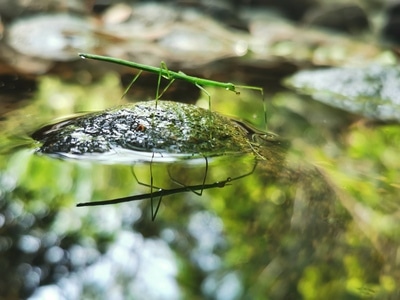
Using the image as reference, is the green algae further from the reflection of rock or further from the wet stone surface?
the reflection of rock

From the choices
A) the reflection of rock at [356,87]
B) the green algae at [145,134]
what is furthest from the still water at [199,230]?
the reflection of rock at [356,87]

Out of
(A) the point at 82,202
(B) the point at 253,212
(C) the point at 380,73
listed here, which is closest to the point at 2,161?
(A) the point at 82,202

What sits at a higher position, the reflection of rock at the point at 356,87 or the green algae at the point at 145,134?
the green algae at the point at 145,134

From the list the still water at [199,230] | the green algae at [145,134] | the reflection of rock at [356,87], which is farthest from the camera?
the reflection of rock at [356,87]

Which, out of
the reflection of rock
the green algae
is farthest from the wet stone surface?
the reflection of rock

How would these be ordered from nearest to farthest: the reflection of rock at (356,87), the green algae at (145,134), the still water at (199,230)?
the still water at (199,230)
the green algae at (145,134)
the reflection of rock at (356,87)

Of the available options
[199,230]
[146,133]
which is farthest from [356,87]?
[199,230]

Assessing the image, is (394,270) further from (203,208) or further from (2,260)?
(2,260)

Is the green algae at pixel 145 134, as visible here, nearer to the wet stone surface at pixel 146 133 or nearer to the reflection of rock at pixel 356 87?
the wet stone surface at pixel 146 133
